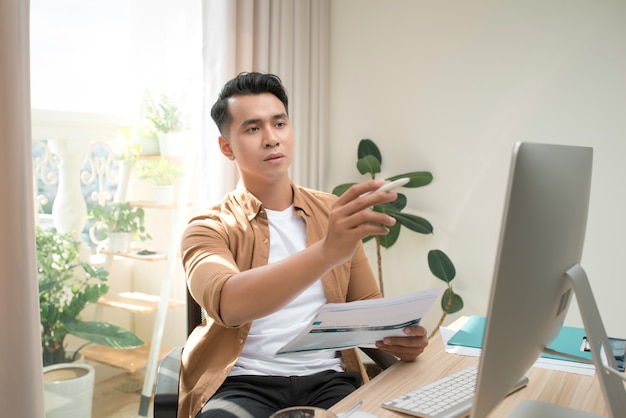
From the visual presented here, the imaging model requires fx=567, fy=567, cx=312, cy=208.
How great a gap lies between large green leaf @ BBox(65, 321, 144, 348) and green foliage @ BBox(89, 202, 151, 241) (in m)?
0.37

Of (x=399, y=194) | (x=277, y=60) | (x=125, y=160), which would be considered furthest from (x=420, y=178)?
(x=125, y=160)

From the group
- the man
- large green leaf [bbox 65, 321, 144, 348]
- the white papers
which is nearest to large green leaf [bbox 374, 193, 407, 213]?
the man

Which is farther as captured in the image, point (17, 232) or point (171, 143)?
point (171, 143)

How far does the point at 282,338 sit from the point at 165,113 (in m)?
1.36

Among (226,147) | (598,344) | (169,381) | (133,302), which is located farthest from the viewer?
(133,302)

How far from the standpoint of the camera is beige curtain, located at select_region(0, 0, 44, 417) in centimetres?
141

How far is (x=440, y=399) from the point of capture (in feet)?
3.46

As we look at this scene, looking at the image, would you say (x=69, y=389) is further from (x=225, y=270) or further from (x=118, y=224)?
(x=225, y=270)

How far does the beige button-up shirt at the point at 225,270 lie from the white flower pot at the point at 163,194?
35.4 inches

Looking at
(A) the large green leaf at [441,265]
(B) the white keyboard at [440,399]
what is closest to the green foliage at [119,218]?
(A) the large green leaf at [441,265]

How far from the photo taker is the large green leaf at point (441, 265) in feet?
8.79

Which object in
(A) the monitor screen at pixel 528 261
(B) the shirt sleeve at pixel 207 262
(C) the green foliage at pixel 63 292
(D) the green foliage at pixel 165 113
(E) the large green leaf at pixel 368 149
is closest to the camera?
(A) the monitor screen at pixel 528 261

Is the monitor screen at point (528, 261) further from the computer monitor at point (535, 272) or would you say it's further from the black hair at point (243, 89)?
the black hair at point (243, 89)

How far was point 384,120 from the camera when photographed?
2.98m
